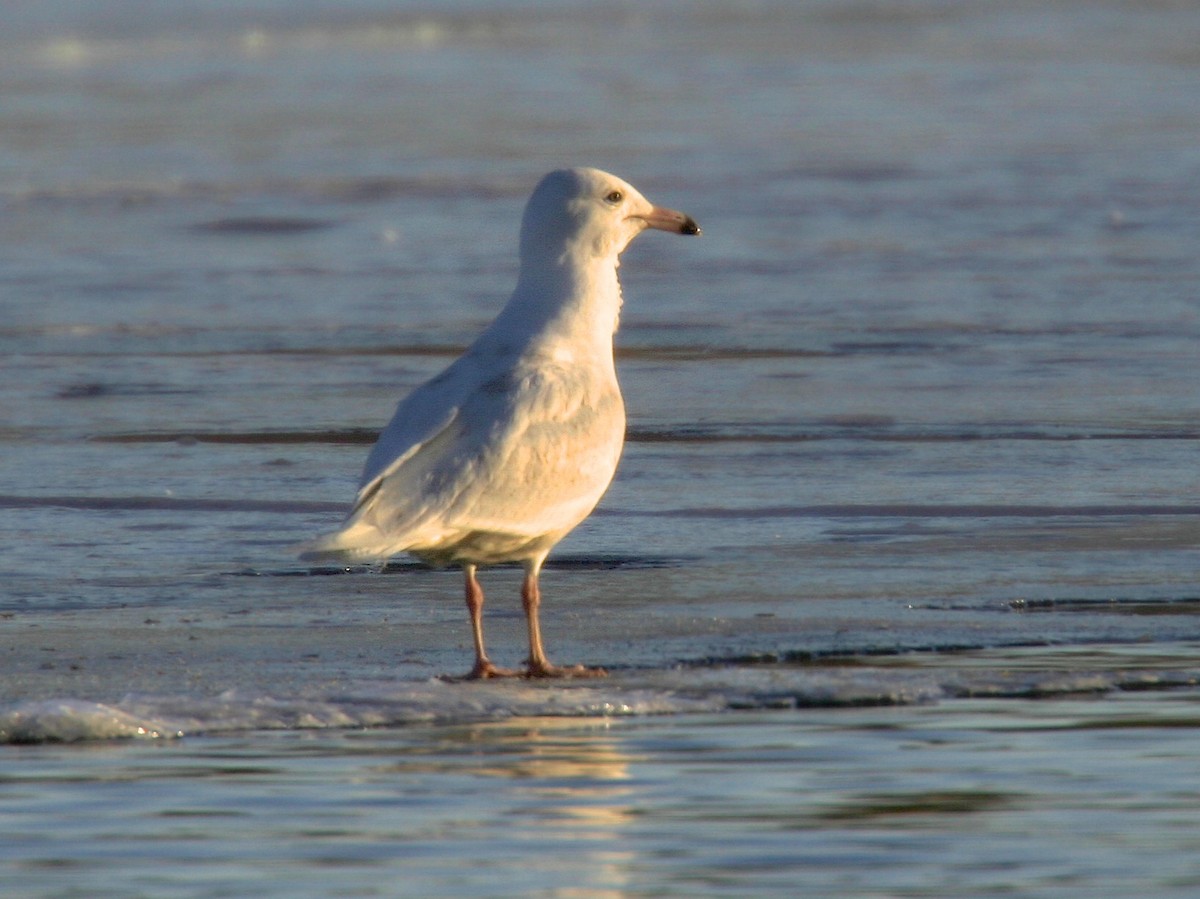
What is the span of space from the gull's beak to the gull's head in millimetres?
166

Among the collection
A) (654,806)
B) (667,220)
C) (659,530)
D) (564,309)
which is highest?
(667,220)

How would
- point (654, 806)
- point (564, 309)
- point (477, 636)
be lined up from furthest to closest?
point (564, 309) < point (477, 636) < point (654, 806)

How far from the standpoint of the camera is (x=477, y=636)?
6477 mm

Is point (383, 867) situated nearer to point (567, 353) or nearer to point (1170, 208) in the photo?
point (567, 353)

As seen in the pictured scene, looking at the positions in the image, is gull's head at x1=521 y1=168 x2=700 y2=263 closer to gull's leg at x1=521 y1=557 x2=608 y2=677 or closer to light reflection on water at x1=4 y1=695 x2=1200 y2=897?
gull's leg at x1=521 y1=557 x2=608 y2=677

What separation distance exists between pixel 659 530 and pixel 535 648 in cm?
199

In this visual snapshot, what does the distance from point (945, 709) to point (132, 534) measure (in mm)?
3555

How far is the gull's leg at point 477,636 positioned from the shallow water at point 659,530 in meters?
0.11

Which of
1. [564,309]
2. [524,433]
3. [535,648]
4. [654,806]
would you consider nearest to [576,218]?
[564,309]

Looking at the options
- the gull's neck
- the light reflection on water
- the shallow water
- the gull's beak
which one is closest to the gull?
the gull's neck

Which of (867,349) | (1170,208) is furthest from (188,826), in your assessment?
(1170,208)

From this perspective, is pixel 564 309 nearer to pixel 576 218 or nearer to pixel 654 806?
pixel 576 218

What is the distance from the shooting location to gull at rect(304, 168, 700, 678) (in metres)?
6.32

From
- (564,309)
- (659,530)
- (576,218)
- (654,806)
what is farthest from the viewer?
(659,530)
